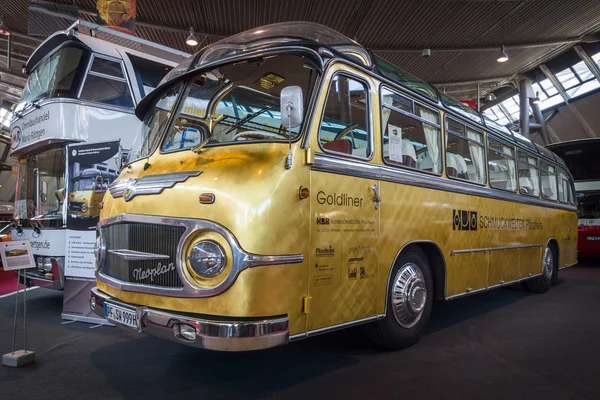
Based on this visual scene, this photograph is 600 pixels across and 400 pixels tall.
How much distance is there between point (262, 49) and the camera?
11.5ft

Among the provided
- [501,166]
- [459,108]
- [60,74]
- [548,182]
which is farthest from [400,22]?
[60,74]

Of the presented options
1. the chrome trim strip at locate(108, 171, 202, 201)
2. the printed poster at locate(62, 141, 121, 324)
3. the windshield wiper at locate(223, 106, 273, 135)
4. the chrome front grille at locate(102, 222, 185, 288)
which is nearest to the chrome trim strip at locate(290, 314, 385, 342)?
the chrome front grille at locate(102, 222, 185, 288)

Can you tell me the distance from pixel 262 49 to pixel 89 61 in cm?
458

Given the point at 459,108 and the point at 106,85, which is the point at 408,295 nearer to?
the point at 459,108

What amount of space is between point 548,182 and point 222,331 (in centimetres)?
811

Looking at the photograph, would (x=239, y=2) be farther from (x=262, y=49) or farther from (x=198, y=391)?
(x=198, y=391)

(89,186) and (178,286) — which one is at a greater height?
(89,186)

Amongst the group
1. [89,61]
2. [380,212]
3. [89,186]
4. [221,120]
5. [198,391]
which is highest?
[89,61]

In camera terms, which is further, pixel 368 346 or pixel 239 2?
pixel 239 2

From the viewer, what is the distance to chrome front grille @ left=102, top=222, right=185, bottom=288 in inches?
126

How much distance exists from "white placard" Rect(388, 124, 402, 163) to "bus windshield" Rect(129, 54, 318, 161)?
1178 mm

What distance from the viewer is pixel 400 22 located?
45.2ft

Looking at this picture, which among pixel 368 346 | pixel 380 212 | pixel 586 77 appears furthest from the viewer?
pixel 586 77

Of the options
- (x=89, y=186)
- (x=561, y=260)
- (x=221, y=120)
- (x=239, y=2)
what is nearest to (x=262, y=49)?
(x=221, y=120)
